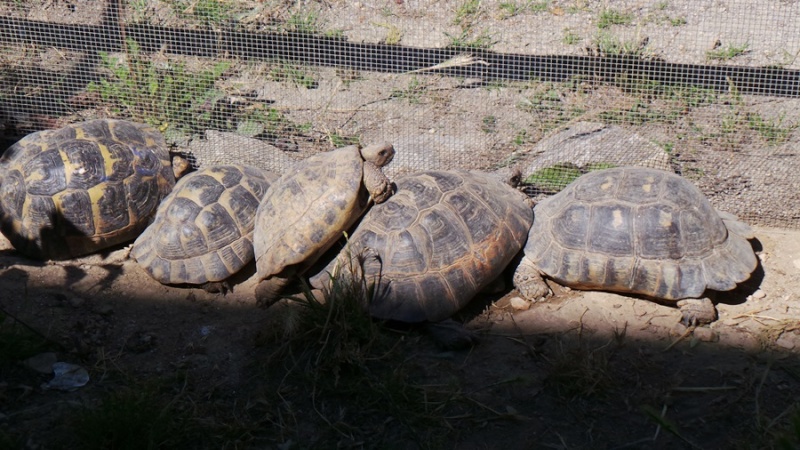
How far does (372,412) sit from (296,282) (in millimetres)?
1345

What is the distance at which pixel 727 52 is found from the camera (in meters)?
6.77

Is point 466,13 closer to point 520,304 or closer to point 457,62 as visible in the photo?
point 457,62

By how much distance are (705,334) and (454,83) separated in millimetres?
2964

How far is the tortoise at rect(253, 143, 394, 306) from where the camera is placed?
494 cm

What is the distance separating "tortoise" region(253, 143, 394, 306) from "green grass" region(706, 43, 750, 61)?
319 cm

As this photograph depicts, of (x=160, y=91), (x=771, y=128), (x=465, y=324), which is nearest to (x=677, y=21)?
(x=771, y=128)

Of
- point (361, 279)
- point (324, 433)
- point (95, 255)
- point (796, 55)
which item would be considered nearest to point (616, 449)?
point (324, 433)

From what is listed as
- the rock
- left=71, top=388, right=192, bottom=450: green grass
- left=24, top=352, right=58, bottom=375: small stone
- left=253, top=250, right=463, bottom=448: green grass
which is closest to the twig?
the rock

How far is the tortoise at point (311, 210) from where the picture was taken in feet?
16.2

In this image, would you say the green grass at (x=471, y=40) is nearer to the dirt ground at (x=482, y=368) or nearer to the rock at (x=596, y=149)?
the rock at (x=596, y=149)

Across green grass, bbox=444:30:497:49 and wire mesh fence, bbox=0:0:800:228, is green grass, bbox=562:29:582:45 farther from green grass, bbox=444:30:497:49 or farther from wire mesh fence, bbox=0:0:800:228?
green grass, bbox=444:30:497:49

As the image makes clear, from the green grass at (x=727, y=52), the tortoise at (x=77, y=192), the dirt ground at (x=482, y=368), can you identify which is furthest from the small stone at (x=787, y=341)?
the tortoise at (x=77, y=192)

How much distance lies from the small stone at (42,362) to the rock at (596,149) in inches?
136

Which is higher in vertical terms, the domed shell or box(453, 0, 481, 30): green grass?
box(453, 0, 481, 30): green grass
